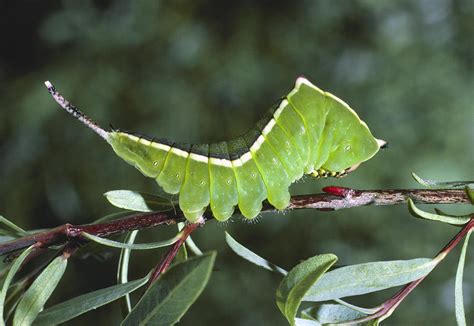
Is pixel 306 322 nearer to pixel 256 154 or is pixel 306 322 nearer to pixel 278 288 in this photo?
pixel 278 288

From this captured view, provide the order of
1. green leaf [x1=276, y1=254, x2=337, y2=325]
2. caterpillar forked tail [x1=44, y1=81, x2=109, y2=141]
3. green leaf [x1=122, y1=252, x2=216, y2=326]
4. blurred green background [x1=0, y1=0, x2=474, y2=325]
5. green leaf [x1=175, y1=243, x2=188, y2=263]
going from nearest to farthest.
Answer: green leaf [x1=122, y1=252, x2=216, y2=326] < green leaf [x1=276, y1=254, x2=337, y2=325] < caterpillar forked tail [x1=44, y1=81, x2=109, y2=141] < green leaf [x1=175, y1=243, x2=188, y2=263] < blurred green background [x1=0, y1=0, x2=474, y2=325]

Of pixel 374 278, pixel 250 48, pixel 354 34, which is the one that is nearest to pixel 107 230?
pixel 374 278

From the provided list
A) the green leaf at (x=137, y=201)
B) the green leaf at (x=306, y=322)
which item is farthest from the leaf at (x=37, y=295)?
Result: the green leaf at (x=306, y=322)

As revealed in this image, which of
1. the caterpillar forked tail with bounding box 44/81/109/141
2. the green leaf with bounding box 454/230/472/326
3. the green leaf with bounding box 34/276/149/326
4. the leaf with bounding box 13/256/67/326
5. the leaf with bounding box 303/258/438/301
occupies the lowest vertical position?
the green leaf with bounding box 454/230/472/326

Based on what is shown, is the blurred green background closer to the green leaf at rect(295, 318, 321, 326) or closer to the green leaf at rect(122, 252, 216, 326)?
the green leaf at rect(295, 318, 321, 326)

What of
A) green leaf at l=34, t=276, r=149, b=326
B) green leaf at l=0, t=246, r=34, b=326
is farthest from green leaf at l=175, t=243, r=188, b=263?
green leaf at l=0, t=246, r=34, b=326
